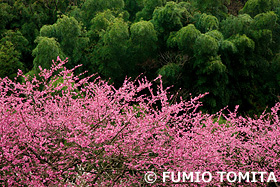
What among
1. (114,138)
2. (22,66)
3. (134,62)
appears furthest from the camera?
(22,66)

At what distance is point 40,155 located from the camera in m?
3.86

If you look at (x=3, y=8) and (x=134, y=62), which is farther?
(x=3, y=8)

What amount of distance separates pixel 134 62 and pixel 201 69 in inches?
121

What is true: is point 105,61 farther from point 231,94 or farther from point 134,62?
point 231,94

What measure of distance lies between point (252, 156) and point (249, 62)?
10.4 meters

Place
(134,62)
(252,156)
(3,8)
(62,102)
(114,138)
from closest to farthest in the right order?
1. (114,138)
2. (62,102)
3. (252,156)
4. (134,62)
5. (3,8)

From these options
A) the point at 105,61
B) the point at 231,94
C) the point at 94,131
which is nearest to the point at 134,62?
the point at 105,61

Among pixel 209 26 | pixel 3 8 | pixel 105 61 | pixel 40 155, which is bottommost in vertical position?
pixel 40 155

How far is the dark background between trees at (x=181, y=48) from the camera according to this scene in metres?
13.6

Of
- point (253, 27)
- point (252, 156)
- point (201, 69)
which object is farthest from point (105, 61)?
point (252, 156)

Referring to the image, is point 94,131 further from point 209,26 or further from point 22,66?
point 22,66

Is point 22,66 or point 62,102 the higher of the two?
point 22,66

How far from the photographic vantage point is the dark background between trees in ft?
44.5

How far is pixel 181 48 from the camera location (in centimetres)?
1399
